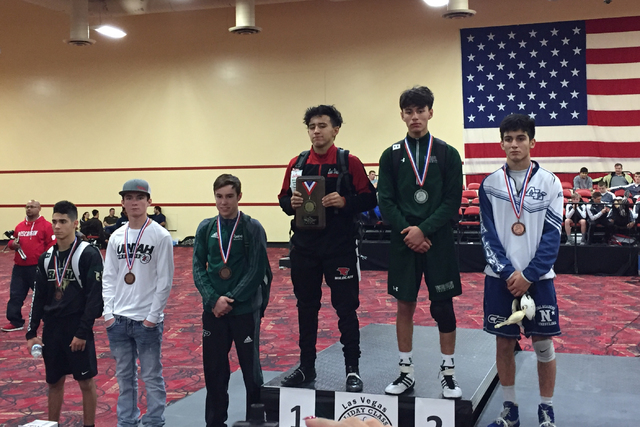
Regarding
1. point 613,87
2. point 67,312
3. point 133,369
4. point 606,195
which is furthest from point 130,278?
point 613,87

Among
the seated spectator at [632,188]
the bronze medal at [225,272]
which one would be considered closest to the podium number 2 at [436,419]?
the bronze medal at [225,272]

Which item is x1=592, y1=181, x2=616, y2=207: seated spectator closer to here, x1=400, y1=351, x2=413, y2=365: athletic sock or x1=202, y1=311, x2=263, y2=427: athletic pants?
x1=400, y1=351, x2=413, y2=365: athletic sock

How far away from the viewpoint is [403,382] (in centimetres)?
341

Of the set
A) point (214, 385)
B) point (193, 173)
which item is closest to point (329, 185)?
point (214, 385)

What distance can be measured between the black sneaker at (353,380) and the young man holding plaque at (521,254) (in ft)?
2.58

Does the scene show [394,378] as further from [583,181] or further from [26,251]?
[583,181]

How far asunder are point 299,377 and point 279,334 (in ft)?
8.83

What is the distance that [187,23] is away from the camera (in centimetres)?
1669

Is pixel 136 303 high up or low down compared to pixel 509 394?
up

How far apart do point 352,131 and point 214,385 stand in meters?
12.6

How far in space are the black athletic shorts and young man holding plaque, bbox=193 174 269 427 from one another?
0.70m

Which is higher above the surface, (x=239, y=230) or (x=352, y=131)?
(x=352, y=131)

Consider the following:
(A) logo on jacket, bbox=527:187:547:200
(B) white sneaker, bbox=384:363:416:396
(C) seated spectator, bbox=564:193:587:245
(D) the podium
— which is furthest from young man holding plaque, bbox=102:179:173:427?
(C) seated spectator, bbox=564:193:587:245

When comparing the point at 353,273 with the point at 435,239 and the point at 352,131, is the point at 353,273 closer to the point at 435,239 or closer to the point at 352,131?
the point at 435,239
